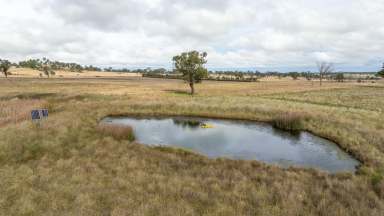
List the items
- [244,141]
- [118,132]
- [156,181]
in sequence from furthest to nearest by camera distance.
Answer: [244,141]
[118,132]
[156,181]

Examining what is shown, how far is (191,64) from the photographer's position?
159 feet

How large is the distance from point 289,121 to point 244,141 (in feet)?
21.6

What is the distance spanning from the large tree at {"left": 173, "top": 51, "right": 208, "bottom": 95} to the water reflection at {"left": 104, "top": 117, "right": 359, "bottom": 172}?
23270 mm

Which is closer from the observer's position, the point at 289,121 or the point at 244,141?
the point at 244,141

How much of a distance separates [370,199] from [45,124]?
66.7ft

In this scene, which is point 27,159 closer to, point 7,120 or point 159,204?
point 159,204

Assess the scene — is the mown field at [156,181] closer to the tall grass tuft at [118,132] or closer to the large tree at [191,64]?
the tall grass tuft at [118,132]

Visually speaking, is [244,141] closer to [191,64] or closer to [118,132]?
[118,132]

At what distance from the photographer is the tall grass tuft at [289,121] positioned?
22.6 meters

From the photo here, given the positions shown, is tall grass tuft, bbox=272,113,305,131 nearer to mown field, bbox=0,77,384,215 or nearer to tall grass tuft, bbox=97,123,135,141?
mown field, bbox=0,77,384,215

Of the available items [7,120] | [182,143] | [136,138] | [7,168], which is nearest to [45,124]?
[7,120]

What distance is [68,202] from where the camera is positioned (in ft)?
27.2

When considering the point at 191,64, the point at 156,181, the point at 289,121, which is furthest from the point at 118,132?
the point at 191,64

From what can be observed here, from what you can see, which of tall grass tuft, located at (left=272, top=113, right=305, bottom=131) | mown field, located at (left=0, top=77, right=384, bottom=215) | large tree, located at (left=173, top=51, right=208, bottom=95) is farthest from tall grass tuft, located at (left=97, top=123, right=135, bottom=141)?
large tree, located at (left=173, top=51, right=208, bottom=95)
